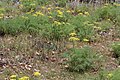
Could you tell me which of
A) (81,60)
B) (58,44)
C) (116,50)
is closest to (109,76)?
(81,60)

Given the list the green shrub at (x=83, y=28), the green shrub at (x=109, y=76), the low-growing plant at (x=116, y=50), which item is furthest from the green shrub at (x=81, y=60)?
the green shrub at (x=83, y=28)

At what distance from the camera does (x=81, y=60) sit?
6.15 metres

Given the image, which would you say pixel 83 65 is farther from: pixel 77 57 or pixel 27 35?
pixel 27 35

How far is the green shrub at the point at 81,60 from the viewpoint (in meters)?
6.19

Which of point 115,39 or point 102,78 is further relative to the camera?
point 115,39

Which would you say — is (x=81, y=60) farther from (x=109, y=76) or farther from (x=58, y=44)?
(x=58, y=44)

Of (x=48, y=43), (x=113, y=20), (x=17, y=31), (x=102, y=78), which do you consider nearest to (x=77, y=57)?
(x=102, y=78)

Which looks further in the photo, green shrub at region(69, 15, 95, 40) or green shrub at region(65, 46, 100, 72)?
green shrub at region(69, 15, 95, 40)

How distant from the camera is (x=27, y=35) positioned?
743 centimetres

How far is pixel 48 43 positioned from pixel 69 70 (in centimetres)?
116

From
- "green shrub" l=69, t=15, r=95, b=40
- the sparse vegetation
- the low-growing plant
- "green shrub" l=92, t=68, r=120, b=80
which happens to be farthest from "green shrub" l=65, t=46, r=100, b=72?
"green shrub" l=69, t=15, r=95, b=40

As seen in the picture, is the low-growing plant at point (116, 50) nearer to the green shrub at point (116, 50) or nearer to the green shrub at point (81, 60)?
the green shrub at point (116, 50)

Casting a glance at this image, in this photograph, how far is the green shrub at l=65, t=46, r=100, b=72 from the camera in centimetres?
619

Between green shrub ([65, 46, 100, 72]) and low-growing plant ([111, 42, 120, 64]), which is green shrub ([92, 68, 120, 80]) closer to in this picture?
green shrub ([65, 46, 100, 72])
